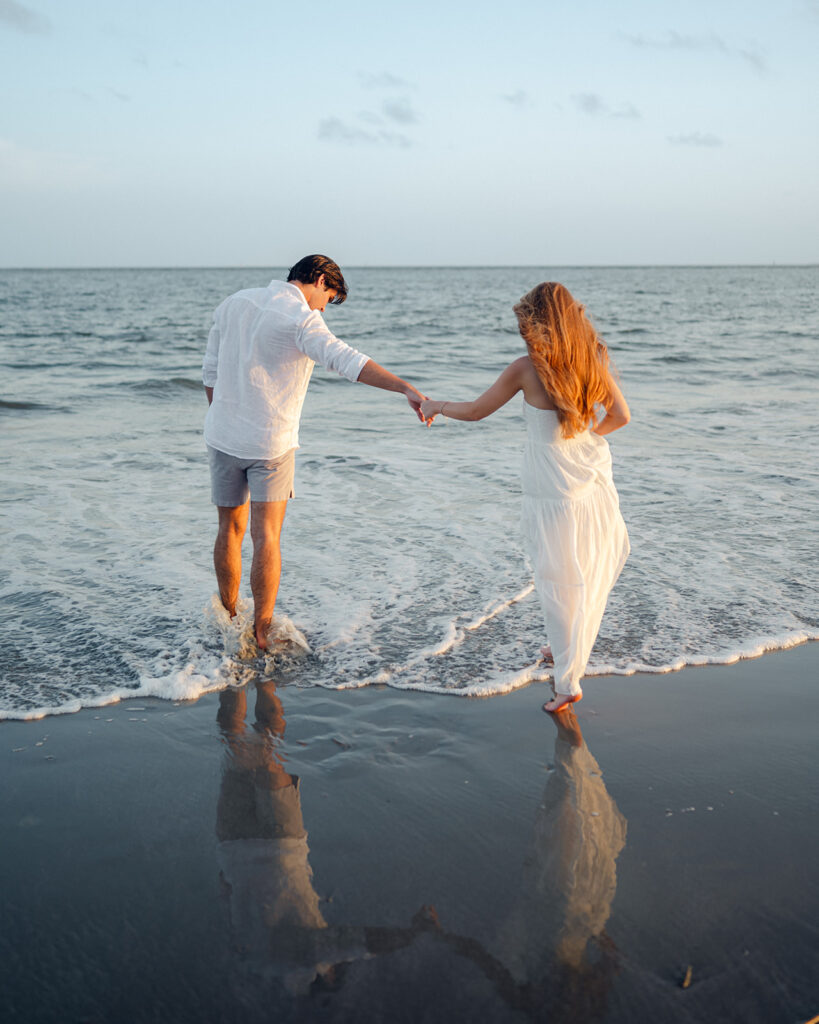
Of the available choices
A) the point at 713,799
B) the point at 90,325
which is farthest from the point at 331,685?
the point at 90,325

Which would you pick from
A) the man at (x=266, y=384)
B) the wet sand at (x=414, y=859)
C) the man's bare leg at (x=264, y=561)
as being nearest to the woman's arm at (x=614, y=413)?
the man at (x=266, y=384)

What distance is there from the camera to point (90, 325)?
2878 centimetres

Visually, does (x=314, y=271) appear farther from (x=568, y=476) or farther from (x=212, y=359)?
(x=568, y=476)

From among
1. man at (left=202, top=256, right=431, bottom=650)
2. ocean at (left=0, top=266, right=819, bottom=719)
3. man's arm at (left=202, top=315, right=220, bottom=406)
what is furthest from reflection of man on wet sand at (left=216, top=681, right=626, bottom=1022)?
man's arm at (left=202, top=315, right=220, bottom=406)

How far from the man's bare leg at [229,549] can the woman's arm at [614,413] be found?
1975 mm

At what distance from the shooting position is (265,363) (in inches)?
154

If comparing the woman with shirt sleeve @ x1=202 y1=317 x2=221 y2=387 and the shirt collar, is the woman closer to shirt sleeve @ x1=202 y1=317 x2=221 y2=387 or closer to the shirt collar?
the shirt collar

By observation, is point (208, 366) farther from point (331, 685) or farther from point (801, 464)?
point (801, 464)

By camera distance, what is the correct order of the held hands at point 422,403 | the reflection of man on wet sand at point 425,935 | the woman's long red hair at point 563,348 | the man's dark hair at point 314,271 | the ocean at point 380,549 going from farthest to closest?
the ocean at point 380,549, the man's dark hair at point 314,271, the held hands at point 422,403, the woman's long red hair at point 563,348, the reflection of man on wet sand at point 425,935

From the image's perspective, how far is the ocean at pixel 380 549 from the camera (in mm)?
4117

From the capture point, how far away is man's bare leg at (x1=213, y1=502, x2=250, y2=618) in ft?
14.4

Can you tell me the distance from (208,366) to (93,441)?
639cm

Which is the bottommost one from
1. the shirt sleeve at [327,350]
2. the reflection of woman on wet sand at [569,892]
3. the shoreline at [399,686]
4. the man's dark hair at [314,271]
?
the shoreline at [399,686]

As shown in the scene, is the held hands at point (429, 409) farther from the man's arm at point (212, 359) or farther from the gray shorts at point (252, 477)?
the man's arm at point (212, 359)
